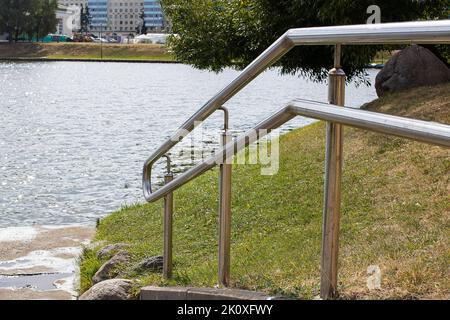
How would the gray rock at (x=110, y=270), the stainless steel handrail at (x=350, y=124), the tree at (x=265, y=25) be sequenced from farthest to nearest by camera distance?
the tree at (x=265, y=25)
the gray rock at (x=110, y=270)
the stainless steel handrail at (x=350, y=124)

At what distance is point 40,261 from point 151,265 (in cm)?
251

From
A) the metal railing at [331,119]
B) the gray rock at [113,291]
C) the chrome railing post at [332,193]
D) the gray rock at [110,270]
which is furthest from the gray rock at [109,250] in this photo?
the chrome railing post at [332,193]

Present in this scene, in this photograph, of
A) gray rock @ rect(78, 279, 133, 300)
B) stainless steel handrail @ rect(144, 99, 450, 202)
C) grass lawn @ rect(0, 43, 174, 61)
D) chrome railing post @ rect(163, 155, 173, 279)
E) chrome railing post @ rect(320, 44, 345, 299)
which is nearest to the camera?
stainless steel handrail @ rect(144, 99, 450, 202)

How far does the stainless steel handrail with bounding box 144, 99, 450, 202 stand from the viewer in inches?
89.6

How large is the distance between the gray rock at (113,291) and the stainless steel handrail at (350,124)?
107 cm

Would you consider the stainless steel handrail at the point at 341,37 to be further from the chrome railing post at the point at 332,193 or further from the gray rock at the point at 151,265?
the gray rock at the point at 151,265

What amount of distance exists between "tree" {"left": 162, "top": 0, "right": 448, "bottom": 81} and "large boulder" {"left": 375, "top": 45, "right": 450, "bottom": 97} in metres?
0.46

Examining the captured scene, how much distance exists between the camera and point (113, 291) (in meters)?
4.70

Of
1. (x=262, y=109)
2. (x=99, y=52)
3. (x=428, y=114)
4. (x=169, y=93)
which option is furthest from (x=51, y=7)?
(x=428, y=114)

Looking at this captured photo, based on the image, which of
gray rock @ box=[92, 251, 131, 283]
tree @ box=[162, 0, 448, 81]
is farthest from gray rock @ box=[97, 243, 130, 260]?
tree @ box=[162, 0, 448, 81]

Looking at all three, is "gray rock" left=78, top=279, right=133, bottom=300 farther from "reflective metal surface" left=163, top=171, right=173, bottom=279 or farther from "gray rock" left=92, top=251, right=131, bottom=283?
"gray rock" left=92, top=251, right=131, bottom=283

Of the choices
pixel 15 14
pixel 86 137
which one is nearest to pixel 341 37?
pixel 86 137

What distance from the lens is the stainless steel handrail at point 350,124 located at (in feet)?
7.47
